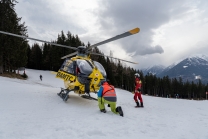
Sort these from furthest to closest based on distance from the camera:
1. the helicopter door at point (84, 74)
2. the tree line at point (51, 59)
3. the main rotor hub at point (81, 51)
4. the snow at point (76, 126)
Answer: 1. the tree line at point (51, 59)
2. the main rotor hub at point (81, 51)
3. the helicopter door at point (84, 74)
4. the snow at point (76, 126)

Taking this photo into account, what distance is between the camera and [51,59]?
190 feet

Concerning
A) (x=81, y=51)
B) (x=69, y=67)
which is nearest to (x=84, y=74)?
(x=69, y=67)

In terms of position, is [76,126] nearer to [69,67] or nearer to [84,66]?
[84,66]

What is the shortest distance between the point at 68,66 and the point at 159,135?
21.7 ft

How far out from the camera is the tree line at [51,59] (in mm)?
27953

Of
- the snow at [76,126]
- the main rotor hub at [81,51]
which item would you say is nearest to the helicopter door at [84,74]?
the main rotor hub at [81,51]

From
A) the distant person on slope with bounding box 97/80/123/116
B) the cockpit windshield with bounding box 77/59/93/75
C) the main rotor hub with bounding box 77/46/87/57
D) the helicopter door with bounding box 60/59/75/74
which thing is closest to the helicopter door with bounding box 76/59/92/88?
the cockpit windshield with bounding box 77/59/93/75

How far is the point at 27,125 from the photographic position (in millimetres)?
5680

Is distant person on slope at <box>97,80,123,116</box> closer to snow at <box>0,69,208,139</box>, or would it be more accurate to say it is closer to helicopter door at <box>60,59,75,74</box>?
snow at <box>0,69,208,139</box>

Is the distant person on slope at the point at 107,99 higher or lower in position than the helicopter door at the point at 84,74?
lower

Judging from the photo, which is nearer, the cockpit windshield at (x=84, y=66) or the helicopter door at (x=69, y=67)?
the cockpit windshield at (x=84, y=66)

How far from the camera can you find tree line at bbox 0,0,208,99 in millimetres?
27953

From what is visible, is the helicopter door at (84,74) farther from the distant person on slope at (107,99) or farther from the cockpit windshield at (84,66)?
the distant person on slope at (107,99)

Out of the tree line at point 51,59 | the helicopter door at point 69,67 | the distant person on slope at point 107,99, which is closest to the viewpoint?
the distant person on slope at point 107,99
